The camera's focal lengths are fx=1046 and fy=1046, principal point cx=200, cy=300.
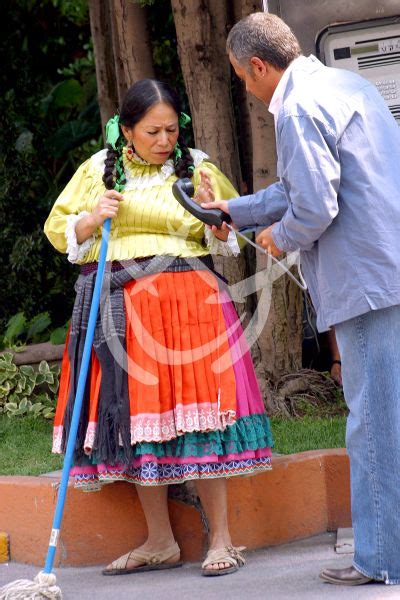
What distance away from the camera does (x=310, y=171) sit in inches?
138

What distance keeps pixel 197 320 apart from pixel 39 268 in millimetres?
4544

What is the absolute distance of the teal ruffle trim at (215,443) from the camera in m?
4.18

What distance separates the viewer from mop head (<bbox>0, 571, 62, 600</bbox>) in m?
3.82

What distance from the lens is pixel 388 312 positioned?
3648 millimetres

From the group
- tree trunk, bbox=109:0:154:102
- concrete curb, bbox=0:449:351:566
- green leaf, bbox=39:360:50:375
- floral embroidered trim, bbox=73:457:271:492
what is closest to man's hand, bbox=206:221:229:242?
floral embroidered trim, bbox=73:457:271:492

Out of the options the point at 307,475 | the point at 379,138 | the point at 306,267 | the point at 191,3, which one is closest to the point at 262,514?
the point at 307,475

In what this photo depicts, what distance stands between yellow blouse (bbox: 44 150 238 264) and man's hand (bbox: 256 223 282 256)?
550 mm

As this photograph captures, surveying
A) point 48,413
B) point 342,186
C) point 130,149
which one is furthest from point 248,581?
point 48,413

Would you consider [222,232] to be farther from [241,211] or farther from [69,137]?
[69,137]

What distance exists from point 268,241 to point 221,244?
634 millimetres

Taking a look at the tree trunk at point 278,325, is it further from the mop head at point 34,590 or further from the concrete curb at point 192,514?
the mop head at point 34,590

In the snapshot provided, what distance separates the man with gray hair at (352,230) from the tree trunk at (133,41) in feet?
8.86

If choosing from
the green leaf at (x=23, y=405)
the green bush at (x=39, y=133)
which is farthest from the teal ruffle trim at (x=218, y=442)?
the green bush at (x=39, y=133)

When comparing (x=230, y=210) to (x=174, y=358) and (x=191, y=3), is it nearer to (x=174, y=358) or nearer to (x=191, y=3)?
(x=174, y=358)
